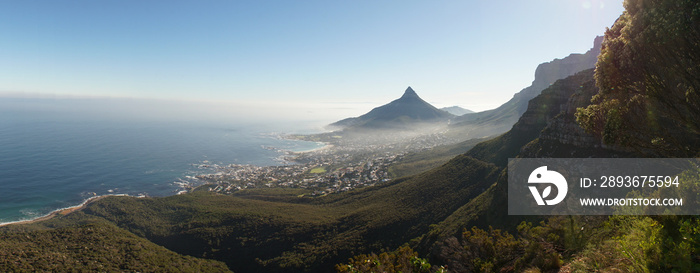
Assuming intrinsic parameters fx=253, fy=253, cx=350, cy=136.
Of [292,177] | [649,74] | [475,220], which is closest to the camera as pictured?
[649,74]

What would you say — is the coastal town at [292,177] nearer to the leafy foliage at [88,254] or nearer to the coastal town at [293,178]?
the coastal town at [293,178]

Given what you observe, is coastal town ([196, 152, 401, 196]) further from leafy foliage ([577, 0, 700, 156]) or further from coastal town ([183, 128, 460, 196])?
leafy foliage ([577, 0, 700, 156])

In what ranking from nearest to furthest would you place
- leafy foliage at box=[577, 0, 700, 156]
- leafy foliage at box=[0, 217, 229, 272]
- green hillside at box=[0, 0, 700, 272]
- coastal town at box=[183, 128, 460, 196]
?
leafy foliage at box=[577, 0, 700, 156], green hillside at box=[0, 0, 700, 272], leafy foliage at box=[0, 217, 229, 272], coastal town at box=[183, 128, 460, 196]

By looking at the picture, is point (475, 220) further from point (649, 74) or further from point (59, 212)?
point (59, 212)

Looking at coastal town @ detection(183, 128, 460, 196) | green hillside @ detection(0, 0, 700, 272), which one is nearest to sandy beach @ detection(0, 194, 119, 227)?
green hillside @ detection(0, 0, 700, 272)

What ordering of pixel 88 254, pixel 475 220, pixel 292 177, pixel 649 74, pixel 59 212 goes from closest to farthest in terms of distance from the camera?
pixel 649 74, pixel 475 220, pixel 88 254, pixel 59 212, pixel 292 177

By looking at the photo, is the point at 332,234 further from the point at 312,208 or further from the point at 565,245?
the point at 565,245

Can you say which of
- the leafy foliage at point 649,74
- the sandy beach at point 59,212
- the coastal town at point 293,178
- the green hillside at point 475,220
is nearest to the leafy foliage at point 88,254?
the green hillside at point 475,220

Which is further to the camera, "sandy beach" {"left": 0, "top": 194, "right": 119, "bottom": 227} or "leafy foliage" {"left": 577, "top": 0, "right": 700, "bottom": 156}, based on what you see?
"sandy beach" {"left": 0, "top": 194, "right": 119, "bottom": 227}

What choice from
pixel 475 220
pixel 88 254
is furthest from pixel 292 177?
pixel 475 220

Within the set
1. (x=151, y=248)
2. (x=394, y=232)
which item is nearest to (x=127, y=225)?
(x=151, y=248)

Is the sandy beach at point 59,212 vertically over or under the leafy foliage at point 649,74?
under
